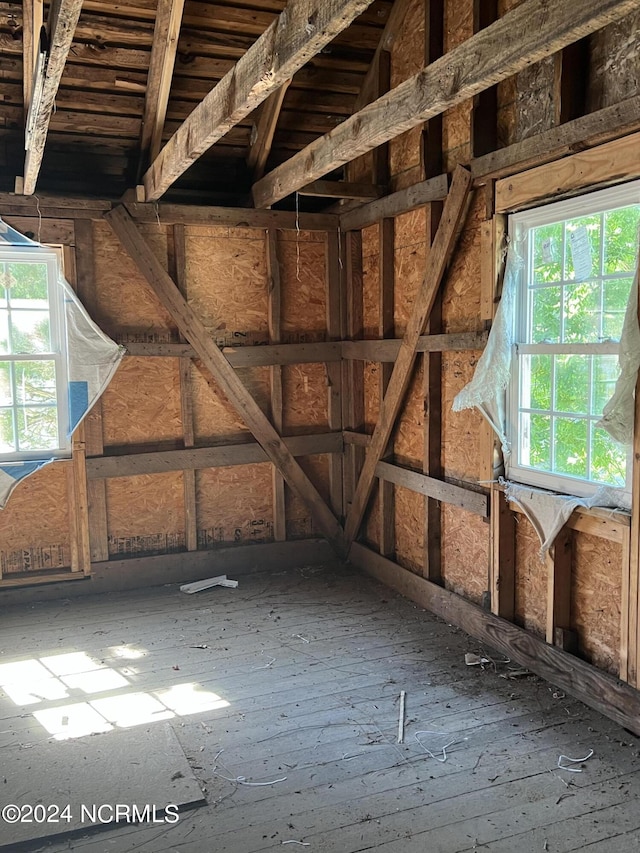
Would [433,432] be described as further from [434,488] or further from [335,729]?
[335,729]

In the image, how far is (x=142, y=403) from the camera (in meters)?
5.20

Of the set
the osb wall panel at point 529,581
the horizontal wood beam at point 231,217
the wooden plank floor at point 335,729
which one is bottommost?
the wooden plank floor at point 335,729

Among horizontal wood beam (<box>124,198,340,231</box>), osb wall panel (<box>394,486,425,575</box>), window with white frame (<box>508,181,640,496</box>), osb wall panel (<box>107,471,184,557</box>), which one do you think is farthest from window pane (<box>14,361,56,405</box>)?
window with white frame (<box>508,181,640,496</box>)

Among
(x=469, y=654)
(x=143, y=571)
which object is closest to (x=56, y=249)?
(x=143, y=571)

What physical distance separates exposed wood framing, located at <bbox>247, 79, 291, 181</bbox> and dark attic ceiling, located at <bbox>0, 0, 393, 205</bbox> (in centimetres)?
1

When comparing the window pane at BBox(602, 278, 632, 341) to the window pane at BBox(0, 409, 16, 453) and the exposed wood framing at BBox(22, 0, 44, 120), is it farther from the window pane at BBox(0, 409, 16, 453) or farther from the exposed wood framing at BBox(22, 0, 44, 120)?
the window pane at BBox(0, 409, 16, 453)

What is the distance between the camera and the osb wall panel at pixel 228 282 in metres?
5.26

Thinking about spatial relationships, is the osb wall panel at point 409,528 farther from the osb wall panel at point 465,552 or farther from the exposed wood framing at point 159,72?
the exposed wood framing at point 159,72

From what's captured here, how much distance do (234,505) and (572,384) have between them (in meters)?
2.94

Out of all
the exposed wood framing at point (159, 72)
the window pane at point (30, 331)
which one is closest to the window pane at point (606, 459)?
the exposed wood framing at point (159, 72)

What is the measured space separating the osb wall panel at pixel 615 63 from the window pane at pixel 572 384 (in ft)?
3.82

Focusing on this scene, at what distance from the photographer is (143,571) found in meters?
5.24

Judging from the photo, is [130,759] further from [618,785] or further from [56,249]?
[56,249]

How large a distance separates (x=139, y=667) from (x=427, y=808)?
1856 millimetres
